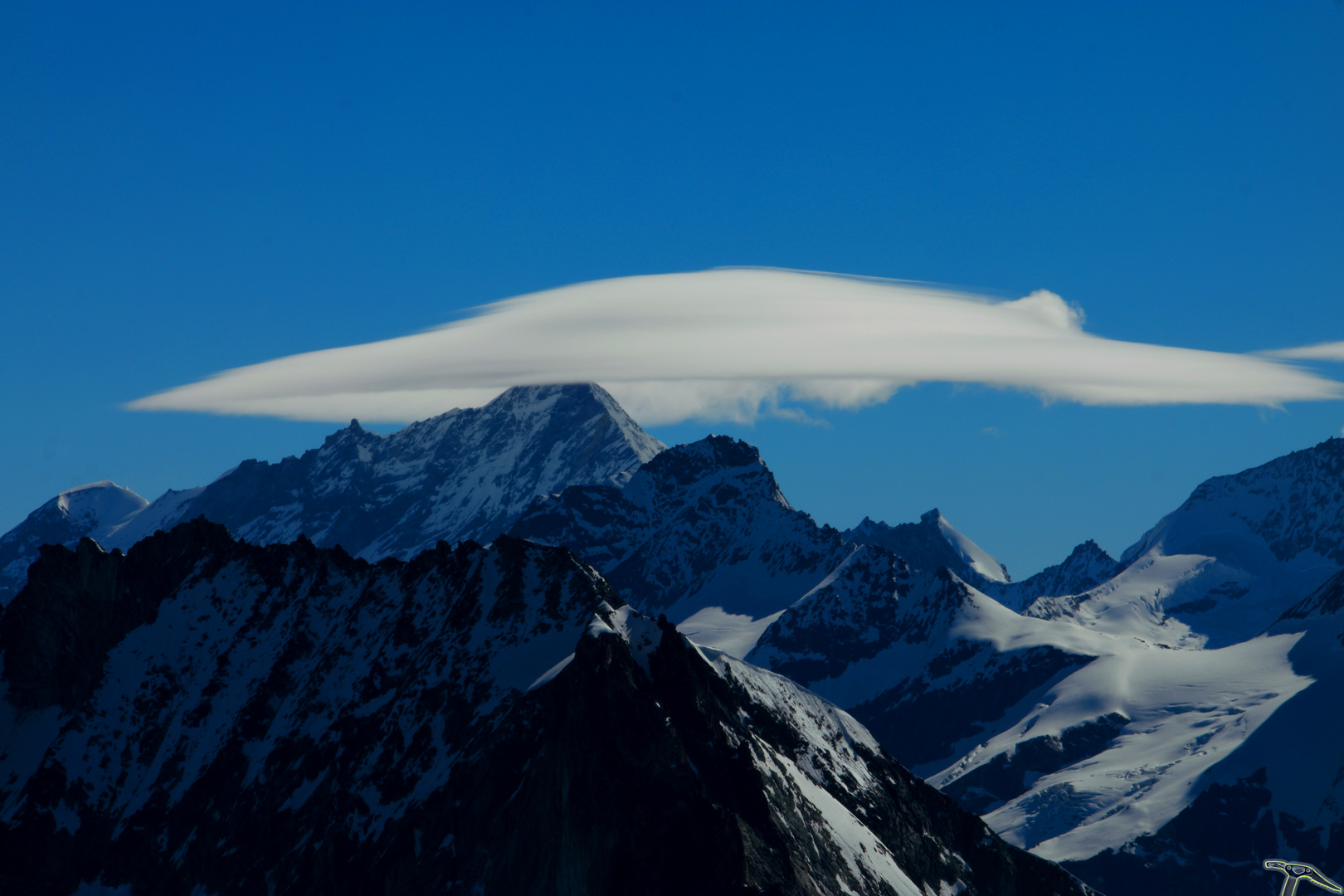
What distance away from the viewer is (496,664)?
19500 cm

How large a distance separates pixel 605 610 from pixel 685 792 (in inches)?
1228

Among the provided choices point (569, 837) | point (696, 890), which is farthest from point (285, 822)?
point (696, 890)

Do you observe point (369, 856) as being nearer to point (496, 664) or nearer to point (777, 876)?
point (496, 664)

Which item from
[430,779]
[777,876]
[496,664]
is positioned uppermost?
[496,664]

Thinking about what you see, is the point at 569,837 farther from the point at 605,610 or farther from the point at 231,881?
the point at 231,881

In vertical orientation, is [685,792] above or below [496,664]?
below

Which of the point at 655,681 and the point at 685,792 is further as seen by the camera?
the point at 655,681

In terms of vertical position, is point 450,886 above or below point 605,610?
below

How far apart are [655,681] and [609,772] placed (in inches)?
698

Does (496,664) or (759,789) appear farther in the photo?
(496,664)

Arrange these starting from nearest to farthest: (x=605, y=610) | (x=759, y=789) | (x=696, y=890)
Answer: (x=696, y=890)
(x=759, y=789)
(x=605, y=610)

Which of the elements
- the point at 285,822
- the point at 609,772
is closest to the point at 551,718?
the point at 609,772

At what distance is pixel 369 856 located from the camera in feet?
596

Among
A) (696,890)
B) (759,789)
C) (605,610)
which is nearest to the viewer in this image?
(696,890)
